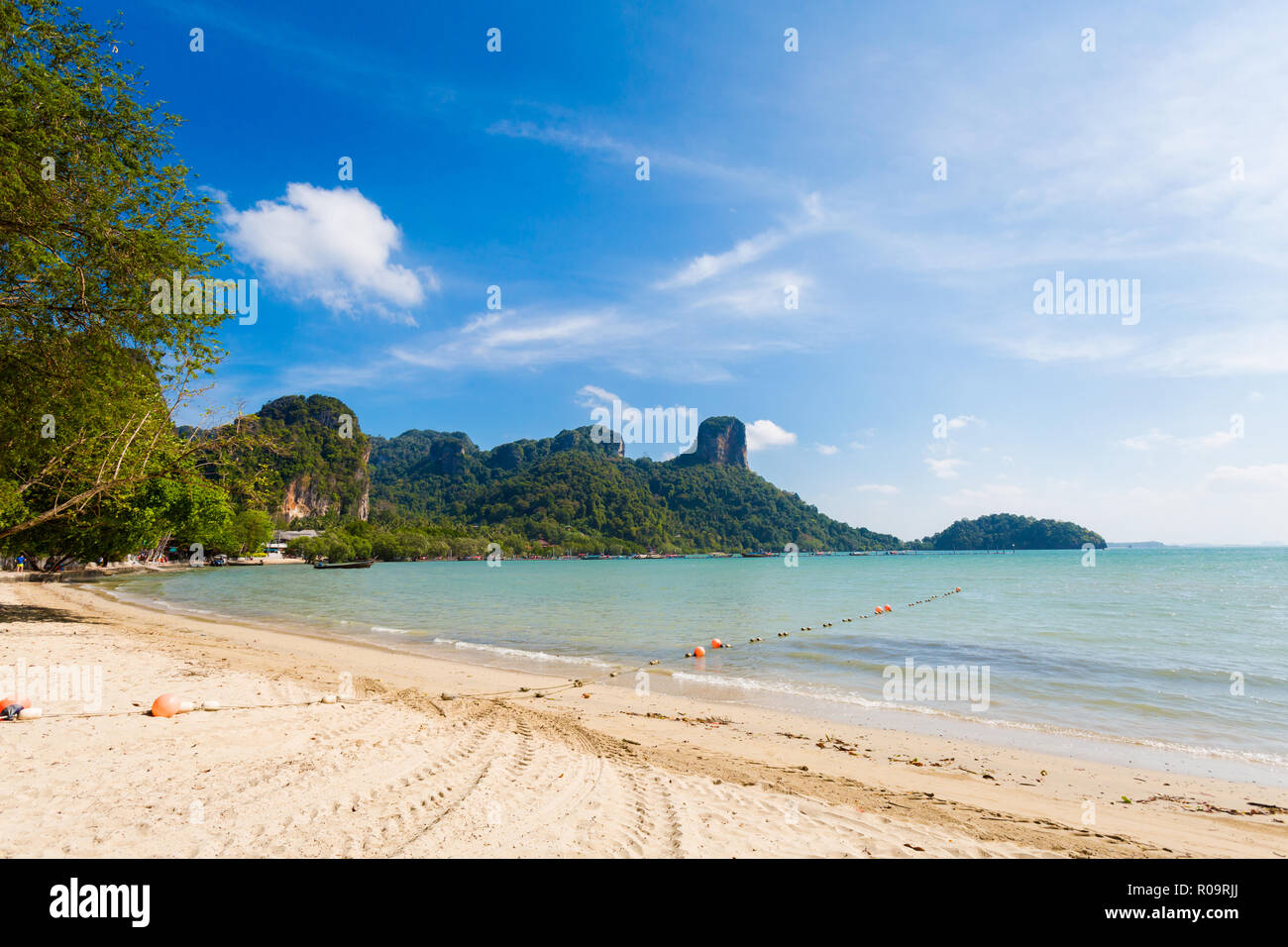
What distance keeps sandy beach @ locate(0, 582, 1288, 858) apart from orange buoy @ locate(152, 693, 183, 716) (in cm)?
29

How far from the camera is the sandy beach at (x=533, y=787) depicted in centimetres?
471

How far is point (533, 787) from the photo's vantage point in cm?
618

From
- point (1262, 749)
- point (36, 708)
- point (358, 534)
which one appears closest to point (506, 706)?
point (36, 708)

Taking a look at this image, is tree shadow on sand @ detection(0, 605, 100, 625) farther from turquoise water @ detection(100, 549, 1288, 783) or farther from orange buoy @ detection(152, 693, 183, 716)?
orange buoy @ detection(152, 693, 183, 716)

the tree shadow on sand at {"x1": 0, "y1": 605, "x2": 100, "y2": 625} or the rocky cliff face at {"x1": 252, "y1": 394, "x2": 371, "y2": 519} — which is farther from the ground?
the rocky cliff face at {"x1": 252, "y1": 394, "x2": 371, "y2": 519}

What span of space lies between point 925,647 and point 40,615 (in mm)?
30365

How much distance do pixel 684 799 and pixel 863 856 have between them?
1.89m

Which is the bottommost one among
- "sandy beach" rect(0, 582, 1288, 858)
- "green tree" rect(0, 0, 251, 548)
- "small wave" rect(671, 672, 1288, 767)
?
"small wave" rect(671, 672, 1288, 767)

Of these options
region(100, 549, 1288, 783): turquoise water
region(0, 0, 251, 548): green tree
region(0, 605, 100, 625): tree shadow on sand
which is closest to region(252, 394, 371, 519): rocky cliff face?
region(100, 549, 1288, 783): turquoise water

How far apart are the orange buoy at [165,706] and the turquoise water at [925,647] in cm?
871

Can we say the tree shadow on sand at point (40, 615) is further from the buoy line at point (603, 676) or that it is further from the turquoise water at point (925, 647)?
the buoy line at point (603, 676)

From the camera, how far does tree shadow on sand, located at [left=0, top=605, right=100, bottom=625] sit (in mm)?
18891

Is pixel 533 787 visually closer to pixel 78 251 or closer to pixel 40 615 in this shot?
pixel 78 251
